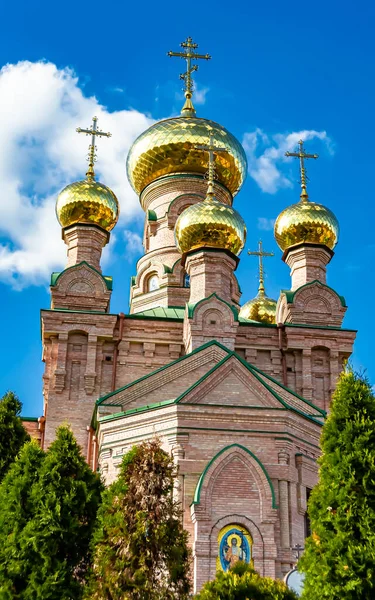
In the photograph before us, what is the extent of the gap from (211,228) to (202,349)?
10.7 feet

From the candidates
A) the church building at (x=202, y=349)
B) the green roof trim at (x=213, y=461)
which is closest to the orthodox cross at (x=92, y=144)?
the church building at (x=202, y=349)

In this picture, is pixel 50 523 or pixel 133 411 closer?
pixel 50 523

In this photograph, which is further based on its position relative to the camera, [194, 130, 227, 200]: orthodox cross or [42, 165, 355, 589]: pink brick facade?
[194, 130, 227, 200]: orthodox cross

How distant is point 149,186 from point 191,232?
496 cm

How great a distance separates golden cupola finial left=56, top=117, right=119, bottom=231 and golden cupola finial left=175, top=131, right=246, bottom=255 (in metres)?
2.13

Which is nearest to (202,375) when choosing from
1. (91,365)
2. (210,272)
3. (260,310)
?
(210,272)

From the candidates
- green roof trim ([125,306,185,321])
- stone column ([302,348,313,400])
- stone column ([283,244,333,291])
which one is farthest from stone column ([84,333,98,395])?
stone column ([283,244,333,291])

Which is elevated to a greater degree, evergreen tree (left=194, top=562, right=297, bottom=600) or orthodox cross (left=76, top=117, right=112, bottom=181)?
orthodox cross (left=76, top=117, right=112, bottom=181)

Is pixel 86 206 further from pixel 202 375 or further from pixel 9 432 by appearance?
pixel 9 432

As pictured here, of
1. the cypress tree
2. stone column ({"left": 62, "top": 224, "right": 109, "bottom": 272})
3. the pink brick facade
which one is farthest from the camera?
stone column ({"left": 62, "top": 224, "right": 109, "bottom": 272})

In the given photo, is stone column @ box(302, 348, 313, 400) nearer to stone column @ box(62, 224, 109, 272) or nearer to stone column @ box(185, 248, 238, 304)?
stone column @ box(185, 248, 238, 304)

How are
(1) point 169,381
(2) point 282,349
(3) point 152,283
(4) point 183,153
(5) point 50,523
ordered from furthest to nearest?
(4) point 183,153 → (3) point 152,283 → (2) point 282,349 → (1) point 169,381 → (5) point 50,523

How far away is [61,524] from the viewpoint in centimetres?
1196

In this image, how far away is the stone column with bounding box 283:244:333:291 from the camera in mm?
20422
